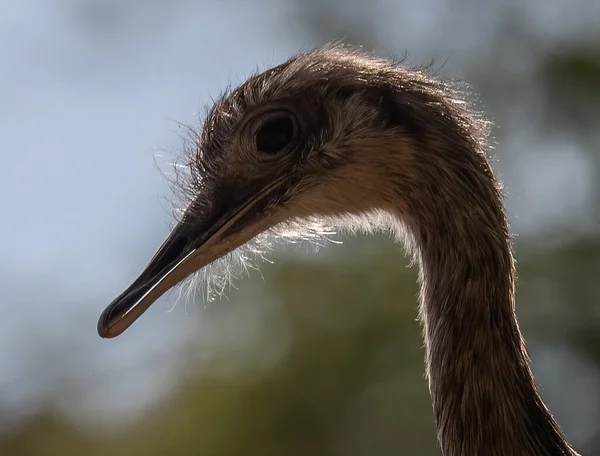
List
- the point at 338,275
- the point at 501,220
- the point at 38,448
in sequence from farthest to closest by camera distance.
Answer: the point at 338,275 < the point at 38,448 < the point at 501,220

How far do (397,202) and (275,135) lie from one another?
0.43 meters

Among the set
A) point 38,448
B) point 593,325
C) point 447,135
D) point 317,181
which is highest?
point 593,325

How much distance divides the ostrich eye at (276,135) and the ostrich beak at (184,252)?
0.11 meters

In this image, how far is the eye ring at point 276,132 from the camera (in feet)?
10.1

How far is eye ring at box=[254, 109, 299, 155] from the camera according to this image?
307 centimetres

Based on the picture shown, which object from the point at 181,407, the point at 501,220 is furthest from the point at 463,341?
the point at 181,407

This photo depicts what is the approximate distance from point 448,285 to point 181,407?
509 cm

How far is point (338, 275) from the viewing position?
28.5 feet

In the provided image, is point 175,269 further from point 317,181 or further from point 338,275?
point 338,275

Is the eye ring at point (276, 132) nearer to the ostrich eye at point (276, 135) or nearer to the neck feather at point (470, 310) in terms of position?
the ostrich eye at point (276, 135)

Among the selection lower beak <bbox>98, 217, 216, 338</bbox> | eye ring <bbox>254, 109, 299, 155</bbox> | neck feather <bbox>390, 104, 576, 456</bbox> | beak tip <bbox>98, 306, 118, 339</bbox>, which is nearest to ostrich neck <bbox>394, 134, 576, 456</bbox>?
neck feather <bbox>390, 104, 576, 456</bbox>

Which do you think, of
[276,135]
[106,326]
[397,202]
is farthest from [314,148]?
[106,326]

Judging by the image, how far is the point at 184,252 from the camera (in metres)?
2.91

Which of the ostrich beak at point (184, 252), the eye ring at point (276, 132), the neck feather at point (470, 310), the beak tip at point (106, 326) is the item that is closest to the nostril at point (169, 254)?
the ostrich beak at point (184, 252)
